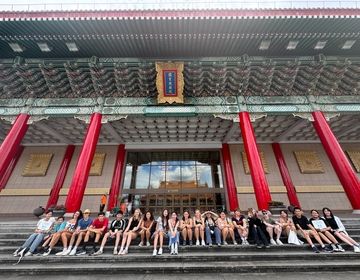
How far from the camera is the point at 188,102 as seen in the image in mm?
10117

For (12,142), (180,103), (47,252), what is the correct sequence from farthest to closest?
(180,103) < (12,142) < (47,252)

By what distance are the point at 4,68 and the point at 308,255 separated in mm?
14017

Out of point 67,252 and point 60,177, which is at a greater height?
point 60,177

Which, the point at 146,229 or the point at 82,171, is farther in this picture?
the point at 82,171

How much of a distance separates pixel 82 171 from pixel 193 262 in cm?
640

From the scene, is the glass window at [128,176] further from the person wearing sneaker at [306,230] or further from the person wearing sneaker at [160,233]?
the person wearing sneaker at [306,230]

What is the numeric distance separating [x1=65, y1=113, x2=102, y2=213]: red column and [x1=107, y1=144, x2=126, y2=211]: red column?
A: 498 cm

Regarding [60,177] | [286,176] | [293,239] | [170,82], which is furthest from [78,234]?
[286,176]

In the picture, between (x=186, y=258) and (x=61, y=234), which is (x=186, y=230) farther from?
(x=61, y=234)

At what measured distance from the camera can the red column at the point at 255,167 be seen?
7785 millimetres

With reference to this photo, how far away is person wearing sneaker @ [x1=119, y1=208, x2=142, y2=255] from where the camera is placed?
15.5ft

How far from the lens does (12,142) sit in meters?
8.93

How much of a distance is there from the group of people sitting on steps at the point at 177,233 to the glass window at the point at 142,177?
28.4ft

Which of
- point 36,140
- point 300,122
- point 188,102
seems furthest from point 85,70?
point 300,122
